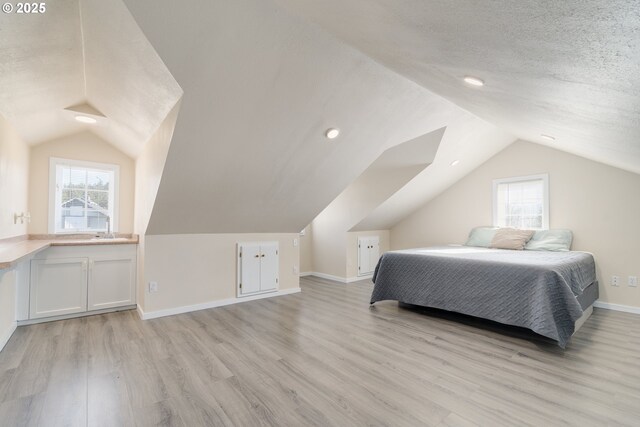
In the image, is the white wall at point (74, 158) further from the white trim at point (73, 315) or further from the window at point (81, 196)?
the white trim at point (73, 315)

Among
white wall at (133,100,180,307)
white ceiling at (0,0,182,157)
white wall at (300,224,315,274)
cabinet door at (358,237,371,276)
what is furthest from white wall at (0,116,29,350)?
cabinet door at (358,237,371,276)

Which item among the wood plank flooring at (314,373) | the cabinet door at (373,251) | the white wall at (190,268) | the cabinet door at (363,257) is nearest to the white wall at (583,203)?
the wood plank flooring at (314,373)

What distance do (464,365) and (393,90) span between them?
2349 mm

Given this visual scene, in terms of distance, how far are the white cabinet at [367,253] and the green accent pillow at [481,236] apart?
65.9 inches

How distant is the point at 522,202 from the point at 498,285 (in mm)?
2337

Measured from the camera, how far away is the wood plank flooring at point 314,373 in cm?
171

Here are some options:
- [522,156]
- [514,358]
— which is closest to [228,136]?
[514,358]

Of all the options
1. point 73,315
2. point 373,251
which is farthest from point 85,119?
point 373,251

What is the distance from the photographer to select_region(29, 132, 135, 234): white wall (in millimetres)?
3678

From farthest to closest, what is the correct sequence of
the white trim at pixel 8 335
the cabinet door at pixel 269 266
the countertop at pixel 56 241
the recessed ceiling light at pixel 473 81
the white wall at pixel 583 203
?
the cabinet door at pixel 269 266 → the white wall at pixel 583 203 → the countertop at pixel 56 241 → the white trim at pixel 8 335 → the recessed ceiling light at pixel 473 81

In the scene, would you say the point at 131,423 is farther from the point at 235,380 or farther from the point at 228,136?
the point at 228,136

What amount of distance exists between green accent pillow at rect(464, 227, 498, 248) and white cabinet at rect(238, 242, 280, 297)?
3.10m

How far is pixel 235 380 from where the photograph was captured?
2070 millimetres

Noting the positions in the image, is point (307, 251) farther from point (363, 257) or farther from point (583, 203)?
point (583, 203)
